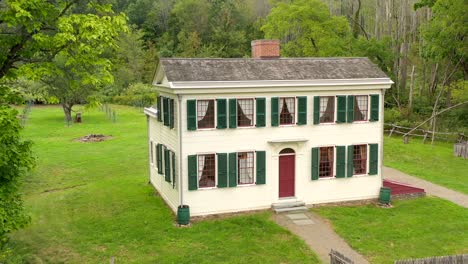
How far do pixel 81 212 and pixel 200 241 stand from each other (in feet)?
22.8

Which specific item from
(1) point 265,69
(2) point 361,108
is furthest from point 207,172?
(2) point 361,108

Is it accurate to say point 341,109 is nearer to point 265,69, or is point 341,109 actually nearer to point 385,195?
point 265,69

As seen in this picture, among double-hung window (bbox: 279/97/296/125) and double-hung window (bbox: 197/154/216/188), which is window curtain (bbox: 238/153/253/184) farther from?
double-hung window (bbox: 279/97/296/125)

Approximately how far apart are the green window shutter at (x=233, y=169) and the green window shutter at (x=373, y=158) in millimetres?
6744

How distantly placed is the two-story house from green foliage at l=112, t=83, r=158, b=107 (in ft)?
141

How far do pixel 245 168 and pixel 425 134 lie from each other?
22.3 m

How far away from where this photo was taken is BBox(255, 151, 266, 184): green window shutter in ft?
67.6

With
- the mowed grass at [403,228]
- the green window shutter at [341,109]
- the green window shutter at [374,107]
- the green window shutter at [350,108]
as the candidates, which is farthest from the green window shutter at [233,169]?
the green window shutter at [374,107]

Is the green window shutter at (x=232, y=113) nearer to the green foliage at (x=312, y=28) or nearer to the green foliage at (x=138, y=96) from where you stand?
the green foliage at (x=312, y=28)

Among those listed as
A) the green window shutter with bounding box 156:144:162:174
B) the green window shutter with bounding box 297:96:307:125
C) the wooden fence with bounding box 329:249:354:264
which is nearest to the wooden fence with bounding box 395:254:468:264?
the wooden fence with bounding box 329:249:354:264

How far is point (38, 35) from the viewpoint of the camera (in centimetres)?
1377

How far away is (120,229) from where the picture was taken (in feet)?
62.5

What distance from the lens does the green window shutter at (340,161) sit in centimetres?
2178

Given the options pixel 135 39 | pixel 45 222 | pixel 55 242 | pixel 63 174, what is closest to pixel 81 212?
pixel 45 222
